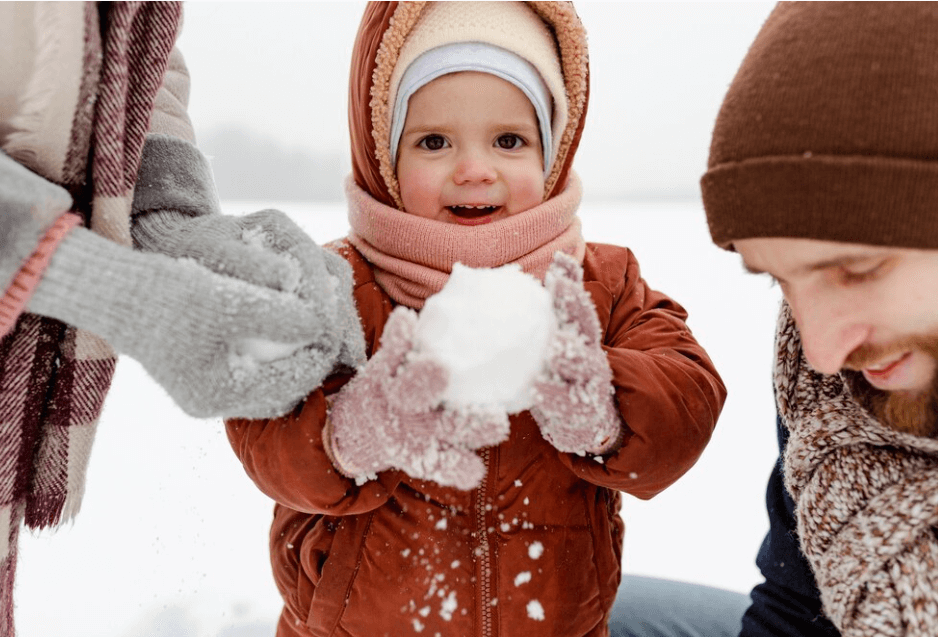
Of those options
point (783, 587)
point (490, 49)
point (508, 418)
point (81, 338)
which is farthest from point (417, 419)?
point (783, 587)

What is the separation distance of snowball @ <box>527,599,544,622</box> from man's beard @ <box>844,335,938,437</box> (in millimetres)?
489

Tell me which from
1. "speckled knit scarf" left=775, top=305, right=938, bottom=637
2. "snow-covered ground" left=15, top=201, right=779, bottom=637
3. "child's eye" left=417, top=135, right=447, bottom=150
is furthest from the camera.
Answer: "snow-covered ground" left=15, top=201, right=779, bottom=637

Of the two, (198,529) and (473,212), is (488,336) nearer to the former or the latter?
(473,212)

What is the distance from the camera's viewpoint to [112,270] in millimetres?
705

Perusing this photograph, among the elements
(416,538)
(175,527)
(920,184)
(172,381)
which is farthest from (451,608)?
(175,527)

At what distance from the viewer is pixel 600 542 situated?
3.49 feet

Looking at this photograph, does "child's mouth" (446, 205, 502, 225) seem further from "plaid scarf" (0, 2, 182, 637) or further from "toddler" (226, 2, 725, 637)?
"plaid scarf" (0, 2, 182, 637)

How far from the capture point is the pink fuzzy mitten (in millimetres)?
771

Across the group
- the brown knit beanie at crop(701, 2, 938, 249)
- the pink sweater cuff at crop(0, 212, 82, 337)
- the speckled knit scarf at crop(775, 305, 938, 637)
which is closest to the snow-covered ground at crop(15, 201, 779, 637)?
the pink sweater cuff at crop(0, 212, 82, 337)

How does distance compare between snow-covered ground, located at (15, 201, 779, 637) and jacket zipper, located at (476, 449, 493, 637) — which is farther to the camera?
snow-covered ground, located at (15, 201, 779, 637)

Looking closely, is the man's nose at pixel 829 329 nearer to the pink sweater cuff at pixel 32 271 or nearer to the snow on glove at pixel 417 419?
the snow on glove at pixel 417 419

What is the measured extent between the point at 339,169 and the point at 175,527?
7.05 feet

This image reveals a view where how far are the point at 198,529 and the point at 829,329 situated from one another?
1.42 metres

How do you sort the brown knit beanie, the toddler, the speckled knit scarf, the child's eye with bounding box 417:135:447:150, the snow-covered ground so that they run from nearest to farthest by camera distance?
1. the brown knit beanie
2. the speckled knit scarf
3. the toddler
4. the child's eye with bounding box 417:135:447:150
5. the snow-covered ground
